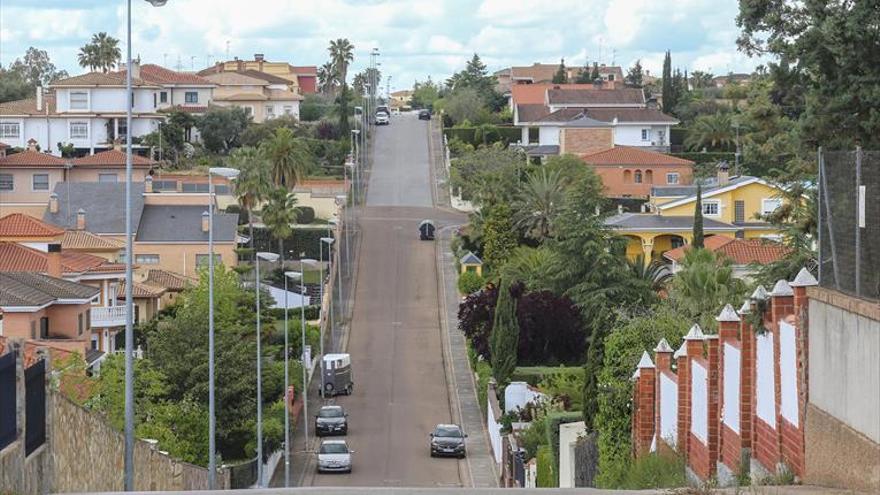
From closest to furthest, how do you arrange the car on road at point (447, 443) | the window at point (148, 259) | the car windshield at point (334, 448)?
1. the car windshield at point (334, 448)
2. the car on road at point (447, 443)
3. the window at point (148, 259)

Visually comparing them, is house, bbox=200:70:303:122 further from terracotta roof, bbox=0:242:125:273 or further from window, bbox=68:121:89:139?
terracotta roof, bbox=0:242:125:273

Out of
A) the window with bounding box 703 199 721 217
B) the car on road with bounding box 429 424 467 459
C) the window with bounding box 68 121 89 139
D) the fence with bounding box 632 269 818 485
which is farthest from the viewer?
the window with bounding box 68 121 89 139

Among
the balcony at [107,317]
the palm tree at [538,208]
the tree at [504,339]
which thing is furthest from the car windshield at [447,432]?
the palm tree at [538,208]

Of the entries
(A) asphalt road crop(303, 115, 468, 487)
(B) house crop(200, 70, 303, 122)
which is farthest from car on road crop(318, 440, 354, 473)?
(B) house crop(200, 70, 303, 122)

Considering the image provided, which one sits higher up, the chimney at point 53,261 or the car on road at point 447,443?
the chimney at point 53,261

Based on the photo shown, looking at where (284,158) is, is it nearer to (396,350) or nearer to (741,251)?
(396,350)

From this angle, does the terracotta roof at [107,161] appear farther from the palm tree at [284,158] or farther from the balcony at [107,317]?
the balcony at [107,317]

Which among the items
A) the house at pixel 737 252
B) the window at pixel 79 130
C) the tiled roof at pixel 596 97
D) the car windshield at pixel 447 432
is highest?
the tiled roof at pixel 596 97

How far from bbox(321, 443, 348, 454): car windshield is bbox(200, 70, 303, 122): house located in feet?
345

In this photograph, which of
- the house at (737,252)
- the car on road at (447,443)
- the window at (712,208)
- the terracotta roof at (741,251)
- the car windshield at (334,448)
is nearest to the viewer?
the car windshield at (334,448)

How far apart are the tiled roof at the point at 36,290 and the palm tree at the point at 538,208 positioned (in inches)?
1371

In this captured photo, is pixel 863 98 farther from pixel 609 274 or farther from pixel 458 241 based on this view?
pixel 458 241

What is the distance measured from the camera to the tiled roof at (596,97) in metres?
158

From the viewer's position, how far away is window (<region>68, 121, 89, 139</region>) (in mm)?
133125
